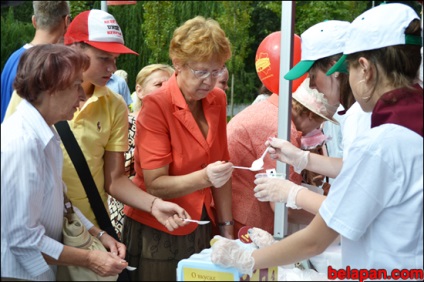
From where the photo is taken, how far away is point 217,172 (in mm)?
2568

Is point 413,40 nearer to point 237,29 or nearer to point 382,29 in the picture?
point 382,29

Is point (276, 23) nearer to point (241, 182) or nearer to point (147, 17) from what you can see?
point (147, 17)

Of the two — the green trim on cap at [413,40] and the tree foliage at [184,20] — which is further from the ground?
the green trim on cap at [413,40]

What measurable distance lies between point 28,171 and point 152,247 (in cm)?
97

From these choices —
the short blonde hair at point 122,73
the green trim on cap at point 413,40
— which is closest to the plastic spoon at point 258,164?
the green trim on cap at point 413,40

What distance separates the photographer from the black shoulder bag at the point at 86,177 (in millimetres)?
2506

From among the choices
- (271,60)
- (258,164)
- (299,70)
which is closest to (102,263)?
(258,164)

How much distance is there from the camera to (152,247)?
2760 millimetres

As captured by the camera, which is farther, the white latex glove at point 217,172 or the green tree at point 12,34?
the green tree at point 12,34

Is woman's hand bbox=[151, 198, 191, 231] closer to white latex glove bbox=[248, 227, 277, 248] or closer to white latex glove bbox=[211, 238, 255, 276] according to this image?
white latex glove bbox=[248, 227, 277, 248]

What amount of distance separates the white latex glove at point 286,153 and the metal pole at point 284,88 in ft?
0.34

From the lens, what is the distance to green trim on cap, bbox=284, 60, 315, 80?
234 cm

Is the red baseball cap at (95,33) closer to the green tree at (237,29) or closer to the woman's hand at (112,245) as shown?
the woman's hand at (112,245)

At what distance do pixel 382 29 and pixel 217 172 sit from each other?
0.95 metres
